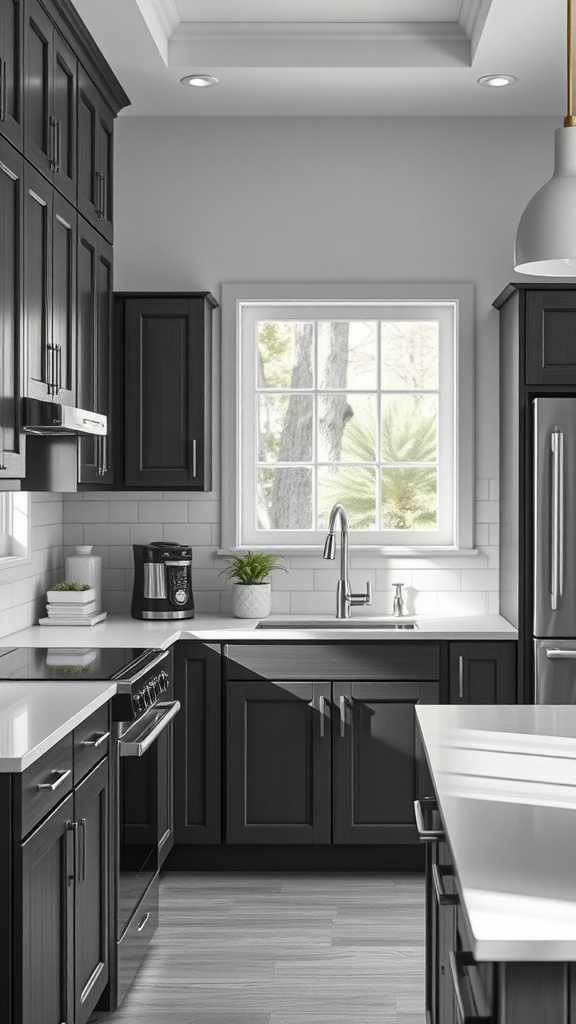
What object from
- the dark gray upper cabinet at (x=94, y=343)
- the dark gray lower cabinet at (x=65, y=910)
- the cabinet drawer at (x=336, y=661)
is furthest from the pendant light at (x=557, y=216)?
the cabinet drawer at (x=336, y=661)

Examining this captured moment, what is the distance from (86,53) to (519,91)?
1.75 metres

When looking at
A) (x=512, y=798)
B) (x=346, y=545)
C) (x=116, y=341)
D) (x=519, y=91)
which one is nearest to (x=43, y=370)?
(x=116, y=341)

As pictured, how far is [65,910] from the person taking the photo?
7.95 feet

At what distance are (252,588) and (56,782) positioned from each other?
2121 mm

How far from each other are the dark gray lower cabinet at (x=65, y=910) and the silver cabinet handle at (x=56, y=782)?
0.07 meters

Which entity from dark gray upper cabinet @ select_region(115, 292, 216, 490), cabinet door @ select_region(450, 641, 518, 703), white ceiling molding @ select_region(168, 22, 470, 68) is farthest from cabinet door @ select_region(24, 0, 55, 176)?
cabinet door @ select_region(450, 641, 518, 703)

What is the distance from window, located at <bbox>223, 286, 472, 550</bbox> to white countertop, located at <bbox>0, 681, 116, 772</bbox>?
5.98 ft

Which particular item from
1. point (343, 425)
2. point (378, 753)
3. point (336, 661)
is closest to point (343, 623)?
point (336, 661)

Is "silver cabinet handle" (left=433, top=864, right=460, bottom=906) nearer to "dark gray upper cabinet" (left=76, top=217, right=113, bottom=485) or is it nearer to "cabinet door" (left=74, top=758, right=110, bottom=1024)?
"cabinet door" (left=74, top=758, right=110, bottom=1024)

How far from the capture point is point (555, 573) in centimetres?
390

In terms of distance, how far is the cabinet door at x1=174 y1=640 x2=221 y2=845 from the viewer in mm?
4004

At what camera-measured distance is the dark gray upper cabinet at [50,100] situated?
300cm

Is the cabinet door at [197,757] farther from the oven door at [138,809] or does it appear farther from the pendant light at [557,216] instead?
the pendant light at [557,216]

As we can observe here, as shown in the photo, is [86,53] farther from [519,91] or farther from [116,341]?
[519,91]
